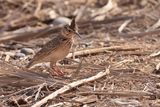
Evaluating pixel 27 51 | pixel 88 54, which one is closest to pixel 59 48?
pixel 88 54

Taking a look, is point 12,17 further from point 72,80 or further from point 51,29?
point 72,80

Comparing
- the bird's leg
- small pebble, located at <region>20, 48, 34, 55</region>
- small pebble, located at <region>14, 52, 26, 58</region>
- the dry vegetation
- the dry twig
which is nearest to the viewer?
the dry twig

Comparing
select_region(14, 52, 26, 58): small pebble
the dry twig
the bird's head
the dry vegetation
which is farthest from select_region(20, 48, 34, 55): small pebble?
the dry twig

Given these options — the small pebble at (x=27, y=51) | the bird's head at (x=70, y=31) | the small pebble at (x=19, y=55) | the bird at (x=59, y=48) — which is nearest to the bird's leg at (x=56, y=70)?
the bird at (x=59, y=48)

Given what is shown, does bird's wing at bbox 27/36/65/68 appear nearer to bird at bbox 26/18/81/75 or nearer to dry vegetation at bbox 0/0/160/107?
bird at bbox 26/18/81/75

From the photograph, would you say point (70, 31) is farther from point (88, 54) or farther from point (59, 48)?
point (88, 54)

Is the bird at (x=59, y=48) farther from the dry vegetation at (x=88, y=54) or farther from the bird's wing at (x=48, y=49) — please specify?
the dry vegetation at (x=88, y=54)
